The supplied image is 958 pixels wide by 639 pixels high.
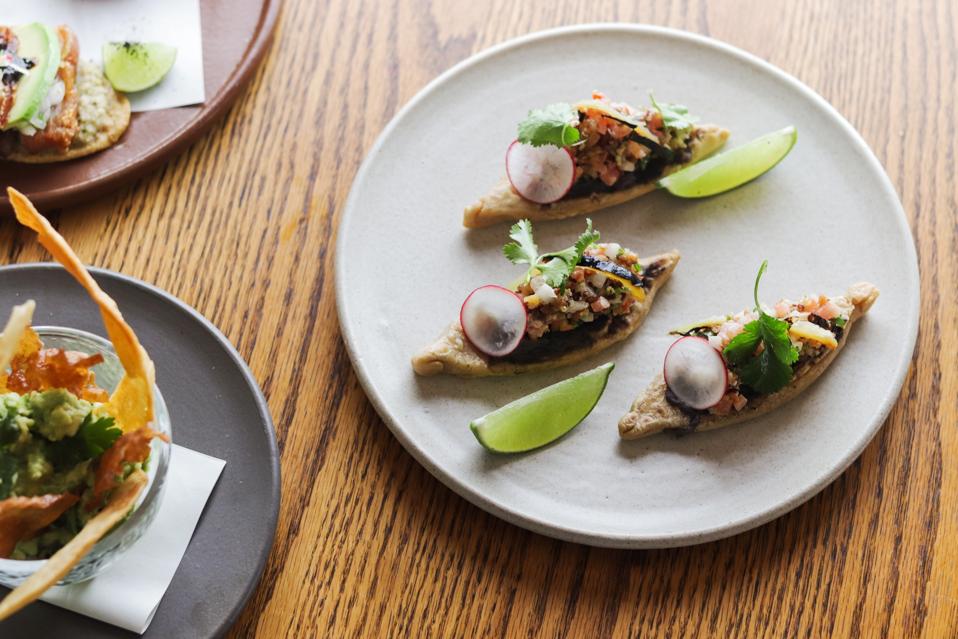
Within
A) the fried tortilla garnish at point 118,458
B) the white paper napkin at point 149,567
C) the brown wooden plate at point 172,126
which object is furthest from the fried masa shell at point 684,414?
the brown wooden plate at point 172,126

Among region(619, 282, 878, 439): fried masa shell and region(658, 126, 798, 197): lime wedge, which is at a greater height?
region(658, 126, 798, 197): lime wedge

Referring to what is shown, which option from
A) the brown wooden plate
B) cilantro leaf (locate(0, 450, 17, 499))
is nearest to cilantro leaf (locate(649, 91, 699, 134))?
the brown wooden plate

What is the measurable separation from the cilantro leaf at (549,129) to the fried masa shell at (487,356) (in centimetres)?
46

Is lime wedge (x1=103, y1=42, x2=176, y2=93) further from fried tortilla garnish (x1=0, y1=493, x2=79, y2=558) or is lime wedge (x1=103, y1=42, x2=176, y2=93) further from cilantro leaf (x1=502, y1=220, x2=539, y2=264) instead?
fried tortilla garnish (x1=0, y1=493, x2=79, y2=558)

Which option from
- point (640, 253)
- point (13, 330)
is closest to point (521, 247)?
point (640, 253)

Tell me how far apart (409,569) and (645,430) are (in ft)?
2.51

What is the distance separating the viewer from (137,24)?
10.5 feet

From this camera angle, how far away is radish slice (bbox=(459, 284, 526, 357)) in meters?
2.68

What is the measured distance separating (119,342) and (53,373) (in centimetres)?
25

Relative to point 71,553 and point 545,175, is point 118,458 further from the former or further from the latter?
point 545,175

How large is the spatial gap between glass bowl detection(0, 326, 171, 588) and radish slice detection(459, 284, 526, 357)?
929 mm

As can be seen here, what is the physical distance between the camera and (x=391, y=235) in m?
2.89

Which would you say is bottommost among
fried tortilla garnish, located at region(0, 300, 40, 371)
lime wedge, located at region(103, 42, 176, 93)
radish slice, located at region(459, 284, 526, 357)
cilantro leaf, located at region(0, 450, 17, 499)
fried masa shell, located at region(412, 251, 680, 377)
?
fried masa shell, located at region(412, 251, 680, 377)

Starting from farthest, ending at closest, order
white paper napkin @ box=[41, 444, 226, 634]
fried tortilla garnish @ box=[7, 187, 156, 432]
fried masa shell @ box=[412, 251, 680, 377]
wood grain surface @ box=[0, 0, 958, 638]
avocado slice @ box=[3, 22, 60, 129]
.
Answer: avocado slice @ box=[3, 22, 60, 129] → fried masa shell @ box=[412, 251, 680, 377] → wood grain surface @ box=[0, 0, 958, 638] → white paper napkin @ box=[41, 444, 226, 634] → fried tortilla garnish @ box=[7, 187, 156, 432]
